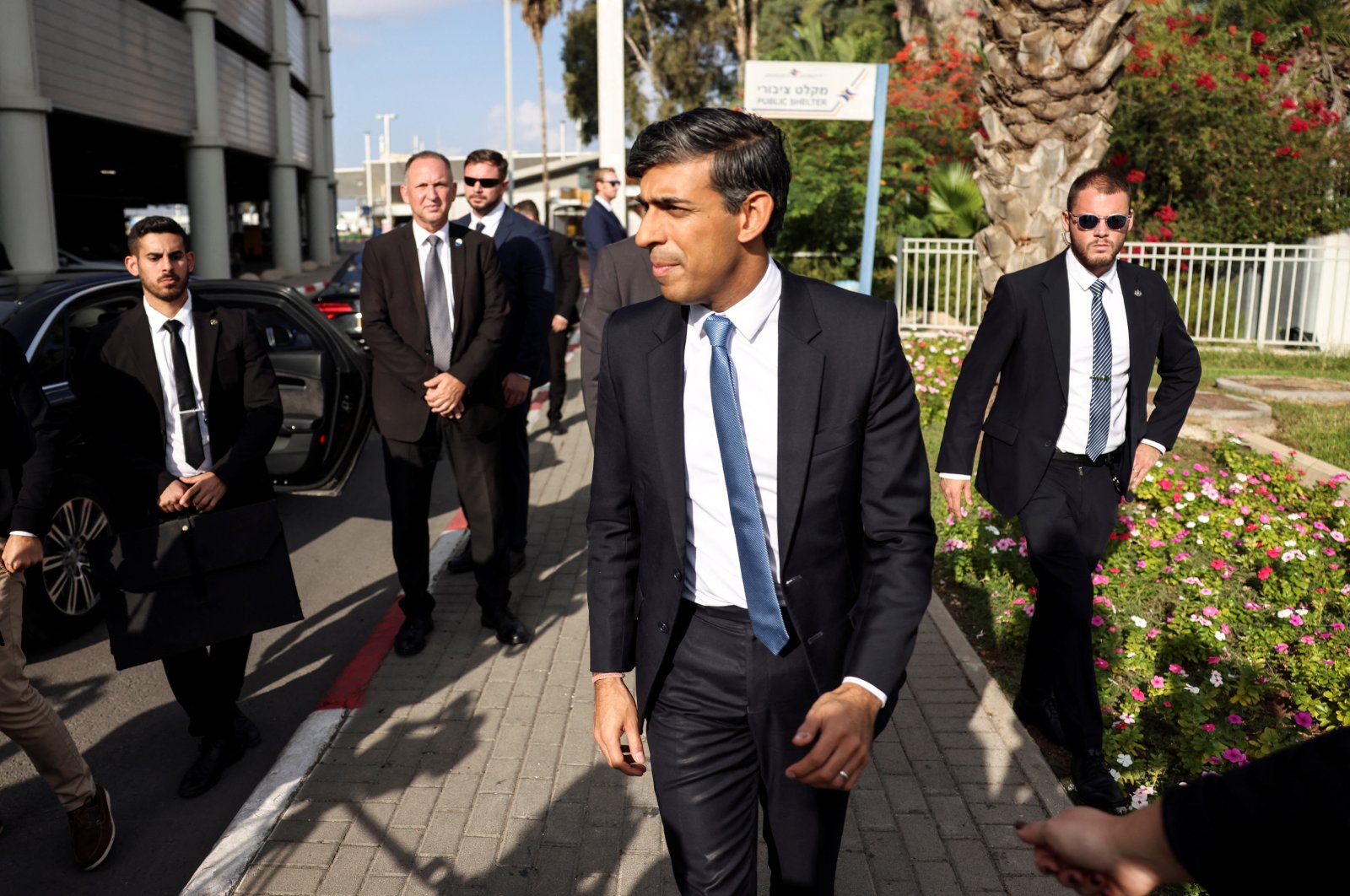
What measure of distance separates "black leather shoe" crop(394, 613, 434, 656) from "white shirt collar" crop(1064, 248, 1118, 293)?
3.42m

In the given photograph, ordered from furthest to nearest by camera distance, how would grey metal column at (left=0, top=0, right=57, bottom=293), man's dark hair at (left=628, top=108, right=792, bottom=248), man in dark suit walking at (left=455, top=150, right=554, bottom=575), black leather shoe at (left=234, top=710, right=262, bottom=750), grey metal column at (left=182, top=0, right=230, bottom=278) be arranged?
1. grey metal column at (left=182, top=0, right=230, bottom=278)
2. grey metal column at (left=0, top=0, right=57, bottom=293)
3. man in dark suit walking at (left=455, top=150, right=554, bottom=575)
4. black leather shoe at (left=234, top=710, right=262, bottom=750)
5. man's dark hair at (left=628, top=108, right=792, bottom=248)

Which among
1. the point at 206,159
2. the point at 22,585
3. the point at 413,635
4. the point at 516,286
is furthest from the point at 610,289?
the point at 206,159

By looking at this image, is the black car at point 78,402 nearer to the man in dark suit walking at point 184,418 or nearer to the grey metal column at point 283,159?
the man in dark suit walking at point 184,418

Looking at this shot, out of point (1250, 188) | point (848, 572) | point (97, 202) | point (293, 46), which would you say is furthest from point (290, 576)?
point (97, 202)

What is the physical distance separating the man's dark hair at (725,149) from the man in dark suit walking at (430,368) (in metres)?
3.24

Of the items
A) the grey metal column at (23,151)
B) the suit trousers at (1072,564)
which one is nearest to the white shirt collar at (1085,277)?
the suit trousers at (1072,564)

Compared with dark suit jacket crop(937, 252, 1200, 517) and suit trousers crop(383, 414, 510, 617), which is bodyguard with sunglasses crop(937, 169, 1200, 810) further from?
suit trousers crop(383, 414, 510, 617)

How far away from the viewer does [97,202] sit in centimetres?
4541

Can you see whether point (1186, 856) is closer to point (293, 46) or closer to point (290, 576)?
point (290, 576)

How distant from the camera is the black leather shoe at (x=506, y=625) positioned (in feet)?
18.1

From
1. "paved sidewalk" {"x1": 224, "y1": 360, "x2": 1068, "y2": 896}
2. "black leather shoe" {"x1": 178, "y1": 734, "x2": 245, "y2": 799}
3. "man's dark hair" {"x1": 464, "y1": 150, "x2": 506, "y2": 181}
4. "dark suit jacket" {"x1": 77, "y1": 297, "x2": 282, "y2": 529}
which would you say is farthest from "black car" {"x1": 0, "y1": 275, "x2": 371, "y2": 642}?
"man's dark hair" {"x1": 464, "y1": 150, "x2": 506, "y2": 181}

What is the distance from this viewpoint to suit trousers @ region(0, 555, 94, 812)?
3.54 metres

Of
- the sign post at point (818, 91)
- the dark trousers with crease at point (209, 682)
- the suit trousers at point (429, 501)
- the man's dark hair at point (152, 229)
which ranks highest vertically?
the sign post at point (818, 91)

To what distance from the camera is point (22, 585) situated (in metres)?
3.64
